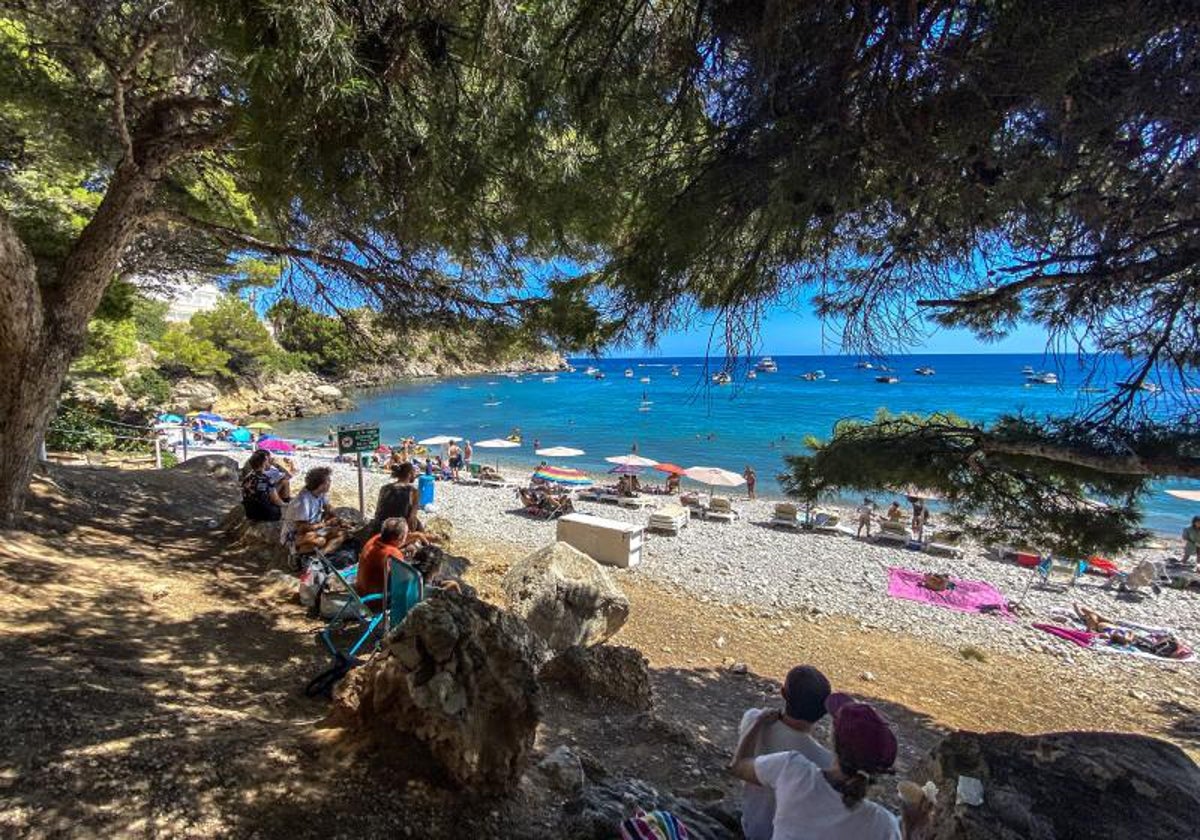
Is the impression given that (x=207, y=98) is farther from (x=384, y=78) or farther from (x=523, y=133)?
(x=523, y=133)

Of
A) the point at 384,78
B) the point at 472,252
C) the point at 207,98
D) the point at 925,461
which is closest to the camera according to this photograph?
the point at 384,78

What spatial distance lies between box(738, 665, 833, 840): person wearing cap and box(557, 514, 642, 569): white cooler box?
948cm

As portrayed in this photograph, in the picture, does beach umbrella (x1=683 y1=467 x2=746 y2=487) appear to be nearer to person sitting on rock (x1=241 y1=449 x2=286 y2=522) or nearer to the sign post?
the sign post

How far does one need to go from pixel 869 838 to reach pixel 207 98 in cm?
628

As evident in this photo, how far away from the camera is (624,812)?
2.24 metres

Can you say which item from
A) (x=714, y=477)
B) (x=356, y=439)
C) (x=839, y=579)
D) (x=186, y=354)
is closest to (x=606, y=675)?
(x=356, y=439)

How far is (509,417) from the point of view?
47438 millimetres

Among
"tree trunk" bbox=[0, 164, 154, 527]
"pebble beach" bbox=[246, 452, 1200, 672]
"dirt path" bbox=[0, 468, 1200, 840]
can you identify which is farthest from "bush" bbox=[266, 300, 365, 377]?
"pebble beach" bbox=[246, 452, 1200, 672]

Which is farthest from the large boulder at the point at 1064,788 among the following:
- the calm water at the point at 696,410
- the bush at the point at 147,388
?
the bush at the point at 147,388

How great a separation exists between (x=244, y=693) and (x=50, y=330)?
3729mm

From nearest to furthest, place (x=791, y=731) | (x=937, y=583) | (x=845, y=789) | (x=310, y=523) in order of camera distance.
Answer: (x=845, y=789) < (x=791, y=731) < (x=310, y=523) < (x=937, y=583)

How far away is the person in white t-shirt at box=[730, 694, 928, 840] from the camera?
170 cm

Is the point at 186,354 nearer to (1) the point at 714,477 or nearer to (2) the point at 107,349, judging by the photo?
(2) the point at 107,349

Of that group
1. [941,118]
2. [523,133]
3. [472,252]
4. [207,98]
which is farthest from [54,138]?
[941,118]
